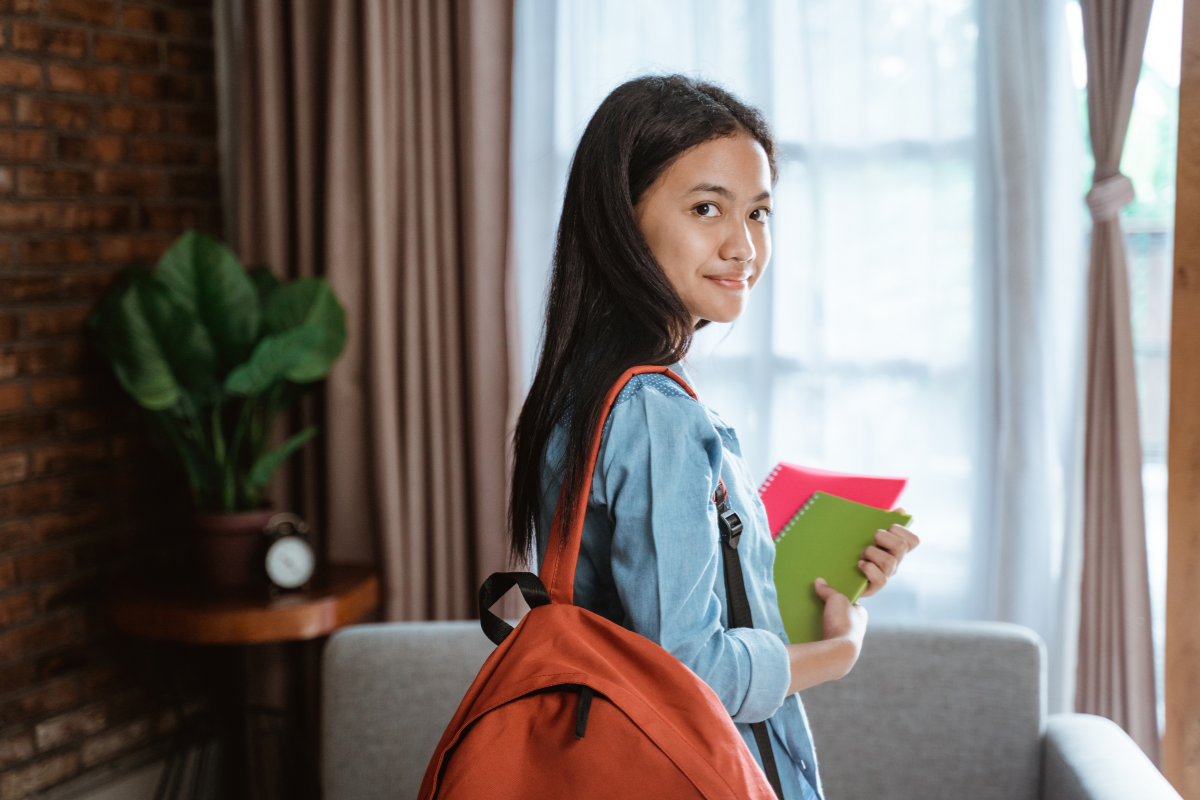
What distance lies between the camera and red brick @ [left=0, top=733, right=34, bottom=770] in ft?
6.16

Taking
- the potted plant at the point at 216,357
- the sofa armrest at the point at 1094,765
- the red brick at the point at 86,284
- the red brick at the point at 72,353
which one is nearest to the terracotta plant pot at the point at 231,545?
the potted plant at the point at 216,357

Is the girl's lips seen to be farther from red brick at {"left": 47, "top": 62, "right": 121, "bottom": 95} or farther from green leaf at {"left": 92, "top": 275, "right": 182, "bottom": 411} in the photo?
red brick at {"left": 47, "top": 62, "right": 121, "bottom": 95}

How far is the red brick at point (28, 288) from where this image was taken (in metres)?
1.87

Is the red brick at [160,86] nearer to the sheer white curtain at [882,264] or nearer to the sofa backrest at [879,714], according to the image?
the sheer white curtain at [882,264]

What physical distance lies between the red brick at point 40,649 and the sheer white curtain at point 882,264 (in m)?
1.51

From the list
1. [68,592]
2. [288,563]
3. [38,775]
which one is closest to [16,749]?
[38,775]

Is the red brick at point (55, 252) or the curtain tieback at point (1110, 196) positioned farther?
the red brick at point (55, 252)

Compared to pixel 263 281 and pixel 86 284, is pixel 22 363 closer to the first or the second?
pixel 86 284

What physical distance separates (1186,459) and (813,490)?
0.89 meters

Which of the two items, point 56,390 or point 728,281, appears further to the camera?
point 56,390

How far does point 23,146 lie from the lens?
74.5 inches

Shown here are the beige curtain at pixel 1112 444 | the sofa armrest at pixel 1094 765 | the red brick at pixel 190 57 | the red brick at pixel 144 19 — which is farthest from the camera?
the red brick at pixel 190 57

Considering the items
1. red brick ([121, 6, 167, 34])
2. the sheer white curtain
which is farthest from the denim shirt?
red brick ([121, 6, 167, 34])

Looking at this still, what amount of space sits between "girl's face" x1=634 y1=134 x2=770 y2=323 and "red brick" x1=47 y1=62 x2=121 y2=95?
167cm
